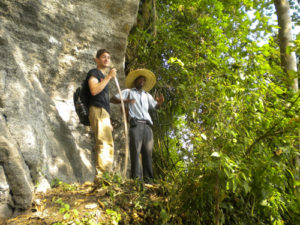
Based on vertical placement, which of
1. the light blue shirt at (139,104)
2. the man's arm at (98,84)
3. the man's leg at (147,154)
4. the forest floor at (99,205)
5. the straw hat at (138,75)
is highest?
the straw hat at (138,75)

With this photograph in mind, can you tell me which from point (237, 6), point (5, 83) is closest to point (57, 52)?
point (5, 83)

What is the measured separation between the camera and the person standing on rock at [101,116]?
180 inches

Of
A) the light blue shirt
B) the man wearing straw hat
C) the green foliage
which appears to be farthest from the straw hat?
the green foliage

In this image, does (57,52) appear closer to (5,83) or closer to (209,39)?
(5,83)

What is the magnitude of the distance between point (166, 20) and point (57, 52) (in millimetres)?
3326

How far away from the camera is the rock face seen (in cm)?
369

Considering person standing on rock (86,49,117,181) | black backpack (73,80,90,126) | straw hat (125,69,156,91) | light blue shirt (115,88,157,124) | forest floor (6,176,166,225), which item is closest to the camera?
forest floor (6,176,166,225)

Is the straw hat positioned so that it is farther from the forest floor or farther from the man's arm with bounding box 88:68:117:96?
the forest floor

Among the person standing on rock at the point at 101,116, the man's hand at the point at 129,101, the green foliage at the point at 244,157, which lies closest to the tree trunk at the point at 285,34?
the green foliage at the point at 244,157

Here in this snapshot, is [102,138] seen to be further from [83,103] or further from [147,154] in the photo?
[147,154]

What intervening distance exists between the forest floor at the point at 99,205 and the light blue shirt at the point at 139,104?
143 centimetres

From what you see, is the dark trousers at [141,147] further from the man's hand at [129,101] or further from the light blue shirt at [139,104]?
the man's hand at [129,101]

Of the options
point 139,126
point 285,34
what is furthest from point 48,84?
point 285,34

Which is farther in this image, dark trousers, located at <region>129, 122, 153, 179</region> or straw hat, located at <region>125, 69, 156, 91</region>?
straw hat, located at <region>125, 69, 156, 91</region>
